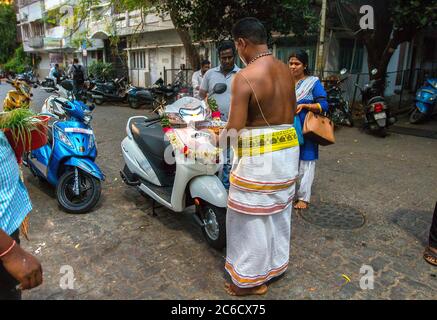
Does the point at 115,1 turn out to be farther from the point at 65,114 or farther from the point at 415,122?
the point at 415,122

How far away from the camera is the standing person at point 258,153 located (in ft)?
7.27

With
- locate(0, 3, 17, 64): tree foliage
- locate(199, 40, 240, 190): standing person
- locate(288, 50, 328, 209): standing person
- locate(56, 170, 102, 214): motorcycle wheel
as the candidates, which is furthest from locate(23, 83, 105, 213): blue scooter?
locate(0, 3, 17, 64): tree foliage

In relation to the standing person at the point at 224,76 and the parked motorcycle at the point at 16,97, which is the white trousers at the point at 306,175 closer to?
the standing person at the point at 224,76

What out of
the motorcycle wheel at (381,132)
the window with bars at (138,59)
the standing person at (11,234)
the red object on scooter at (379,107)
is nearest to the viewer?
the standing person at (11,234)

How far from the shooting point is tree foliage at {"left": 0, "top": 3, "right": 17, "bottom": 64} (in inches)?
1498

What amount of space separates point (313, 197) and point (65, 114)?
10.5 feet

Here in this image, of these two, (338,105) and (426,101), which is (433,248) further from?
(426,101)

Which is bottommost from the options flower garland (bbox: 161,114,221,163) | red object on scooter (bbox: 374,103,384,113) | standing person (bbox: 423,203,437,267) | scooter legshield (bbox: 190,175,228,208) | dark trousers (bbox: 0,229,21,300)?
standing person (bbox: 423,203,437,267)

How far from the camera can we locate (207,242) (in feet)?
10.9

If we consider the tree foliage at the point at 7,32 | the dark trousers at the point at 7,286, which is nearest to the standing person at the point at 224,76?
the dark trousers at the point at 7,286

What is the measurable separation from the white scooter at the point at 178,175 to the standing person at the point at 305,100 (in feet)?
3.70

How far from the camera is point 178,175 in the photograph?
128 inches

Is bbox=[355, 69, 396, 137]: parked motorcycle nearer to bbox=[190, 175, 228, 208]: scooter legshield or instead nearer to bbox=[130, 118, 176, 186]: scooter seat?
bbox=[130, 118, 176, 186]: scooter seat

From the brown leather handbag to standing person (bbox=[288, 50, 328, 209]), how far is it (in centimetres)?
6
